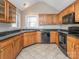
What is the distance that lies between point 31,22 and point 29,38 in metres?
2.16

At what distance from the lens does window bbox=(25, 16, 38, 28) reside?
8.73 meters

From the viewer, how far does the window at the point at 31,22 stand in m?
8.73

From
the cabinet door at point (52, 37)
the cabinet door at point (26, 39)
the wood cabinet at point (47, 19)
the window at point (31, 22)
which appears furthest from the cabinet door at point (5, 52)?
the window at point (31, 22)

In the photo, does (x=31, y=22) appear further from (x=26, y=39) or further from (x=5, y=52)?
(x=5, y=52)

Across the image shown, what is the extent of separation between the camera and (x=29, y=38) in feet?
22.7

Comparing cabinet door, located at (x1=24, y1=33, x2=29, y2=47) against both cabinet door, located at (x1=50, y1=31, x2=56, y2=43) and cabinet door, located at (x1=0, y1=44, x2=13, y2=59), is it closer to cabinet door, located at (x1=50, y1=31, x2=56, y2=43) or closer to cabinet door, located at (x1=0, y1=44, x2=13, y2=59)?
cabinet door, located at (x1=50, y1=31, x2=56, y2=43)

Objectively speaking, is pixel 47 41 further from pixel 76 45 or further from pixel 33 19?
pixel 76 45

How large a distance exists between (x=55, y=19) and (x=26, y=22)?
2.09 meters

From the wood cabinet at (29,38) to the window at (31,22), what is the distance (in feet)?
4.14

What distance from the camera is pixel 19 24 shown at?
8.30m

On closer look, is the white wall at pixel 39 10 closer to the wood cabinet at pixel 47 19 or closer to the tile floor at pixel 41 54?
the wood cabinet at pixel 47 19

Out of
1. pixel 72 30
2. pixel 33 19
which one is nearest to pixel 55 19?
pixel 33 19

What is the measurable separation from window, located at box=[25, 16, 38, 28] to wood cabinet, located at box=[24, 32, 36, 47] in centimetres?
126

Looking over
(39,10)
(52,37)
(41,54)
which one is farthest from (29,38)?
(39,10)
